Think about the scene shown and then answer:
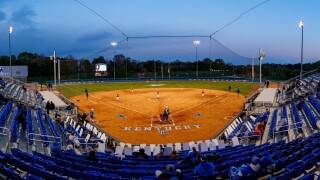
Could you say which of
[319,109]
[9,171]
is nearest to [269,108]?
[319,109]

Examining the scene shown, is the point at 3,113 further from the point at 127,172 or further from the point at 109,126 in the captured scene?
the point at 127,172

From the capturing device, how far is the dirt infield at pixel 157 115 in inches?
998

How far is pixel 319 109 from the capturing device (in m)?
20.7

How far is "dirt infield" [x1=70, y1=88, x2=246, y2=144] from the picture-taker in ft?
83.2

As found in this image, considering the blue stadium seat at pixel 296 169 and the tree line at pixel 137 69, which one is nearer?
the blue stadium seat at pixel 296 169

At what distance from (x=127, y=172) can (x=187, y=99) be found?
115 ft

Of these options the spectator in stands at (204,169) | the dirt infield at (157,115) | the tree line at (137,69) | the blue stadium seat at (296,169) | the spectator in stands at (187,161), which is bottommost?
the dirt infield at (157,115)

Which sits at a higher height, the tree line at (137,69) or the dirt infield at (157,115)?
the tree line at (137,69)

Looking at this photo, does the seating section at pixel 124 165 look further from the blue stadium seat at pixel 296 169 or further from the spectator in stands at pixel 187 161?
the spectator in stands at pixel 187 161

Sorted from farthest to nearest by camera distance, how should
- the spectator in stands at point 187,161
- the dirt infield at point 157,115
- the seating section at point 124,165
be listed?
the dirt infield at point 157,115
the spectator in stands at point 187,161
the seating section at point 124,165

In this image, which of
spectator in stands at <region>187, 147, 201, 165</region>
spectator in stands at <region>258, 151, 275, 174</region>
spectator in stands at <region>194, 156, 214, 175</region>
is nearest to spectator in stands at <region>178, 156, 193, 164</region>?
spectator in stands at <region>187, 147, 201, 165</region>

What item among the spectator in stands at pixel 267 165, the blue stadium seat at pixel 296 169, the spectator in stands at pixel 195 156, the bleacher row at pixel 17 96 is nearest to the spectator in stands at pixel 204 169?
the spectator in stands at pixel 267 165

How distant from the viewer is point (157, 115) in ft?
110

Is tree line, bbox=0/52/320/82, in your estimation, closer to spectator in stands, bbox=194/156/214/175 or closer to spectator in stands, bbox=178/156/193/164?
spectator in stands, bbox=178/156/193/164
